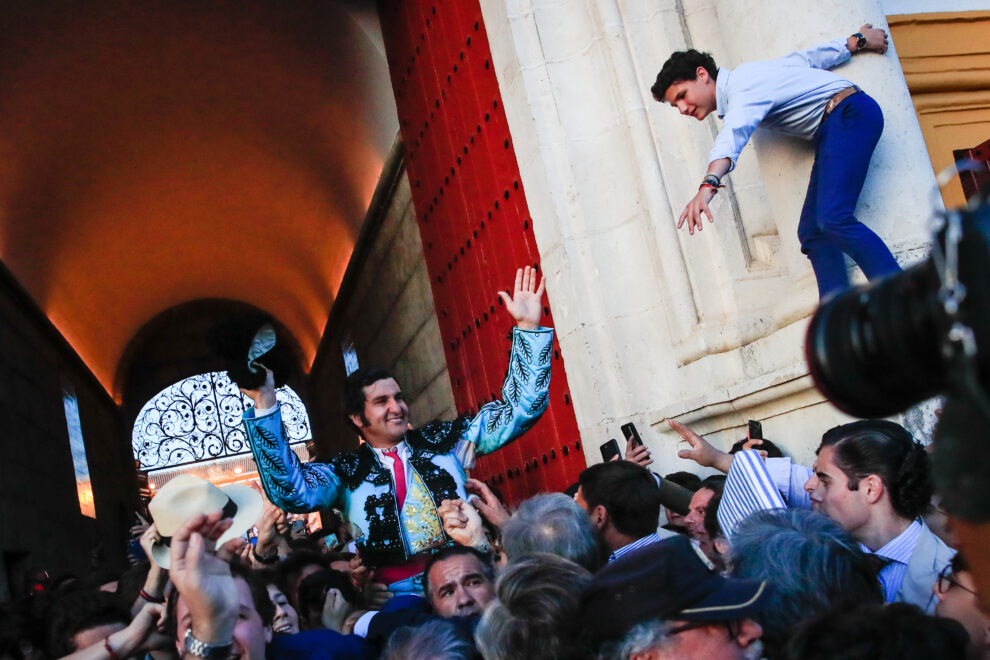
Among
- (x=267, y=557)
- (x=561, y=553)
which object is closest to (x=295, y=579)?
(x=267, y=557)

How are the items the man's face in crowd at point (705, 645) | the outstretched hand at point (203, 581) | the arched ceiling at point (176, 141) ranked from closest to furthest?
the man's face in crowd at point (705, 645)
the outstretched hand at point (203, 581)
the arched ceiling at point (176, 141)

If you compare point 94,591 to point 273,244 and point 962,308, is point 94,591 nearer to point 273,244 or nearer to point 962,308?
point 962,308

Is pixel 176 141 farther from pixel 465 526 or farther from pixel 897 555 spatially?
pixel 897 555

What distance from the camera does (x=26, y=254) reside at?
487 inches

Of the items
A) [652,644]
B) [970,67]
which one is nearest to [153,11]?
[970,67]

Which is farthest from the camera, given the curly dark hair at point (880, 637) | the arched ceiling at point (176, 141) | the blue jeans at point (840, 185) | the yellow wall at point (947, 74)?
the arched ceiling at point (176, 141)

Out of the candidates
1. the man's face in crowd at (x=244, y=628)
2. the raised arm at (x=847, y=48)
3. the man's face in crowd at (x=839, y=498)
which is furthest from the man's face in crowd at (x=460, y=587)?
the raised arm at (x=847, y=48)

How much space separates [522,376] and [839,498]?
1357 millimetres

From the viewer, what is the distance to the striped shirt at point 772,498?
8.87 feet

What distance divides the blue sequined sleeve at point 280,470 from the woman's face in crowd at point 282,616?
0.29 m

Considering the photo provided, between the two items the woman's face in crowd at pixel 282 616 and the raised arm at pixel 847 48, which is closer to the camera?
the woman's face in crowd at pixel 282 616

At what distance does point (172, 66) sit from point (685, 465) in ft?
30.5

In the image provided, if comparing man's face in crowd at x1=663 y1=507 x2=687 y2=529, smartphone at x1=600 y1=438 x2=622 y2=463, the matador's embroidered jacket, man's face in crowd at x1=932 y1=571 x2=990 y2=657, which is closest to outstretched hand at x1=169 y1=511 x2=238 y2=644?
the matador's embroidered jacket

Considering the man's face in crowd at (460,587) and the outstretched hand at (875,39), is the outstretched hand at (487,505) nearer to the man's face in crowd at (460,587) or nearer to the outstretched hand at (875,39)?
the man's face in crowd at (460,587)
